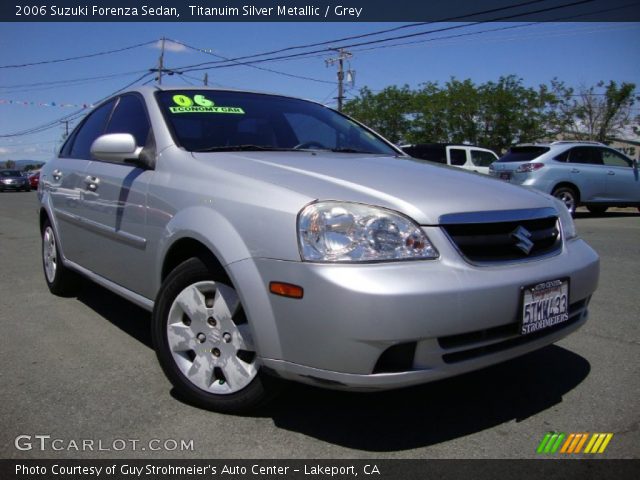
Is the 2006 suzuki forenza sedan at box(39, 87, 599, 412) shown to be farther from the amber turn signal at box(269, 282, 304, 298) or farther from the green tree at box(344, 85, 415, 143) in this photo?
the green tree at box(344, 85, 415, 143)

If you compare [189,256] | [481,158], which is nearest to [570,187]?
[481,158]

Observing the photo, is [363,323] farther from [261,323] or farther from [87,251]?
[87,251]

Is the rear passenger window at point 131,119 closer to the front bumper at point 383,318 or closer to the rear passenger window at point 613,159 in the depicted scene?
the front bumper at point 383,318

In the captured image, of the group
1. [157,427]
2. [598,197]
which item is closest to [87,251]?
[157,427]

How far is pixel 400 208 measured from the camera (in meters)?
2.14

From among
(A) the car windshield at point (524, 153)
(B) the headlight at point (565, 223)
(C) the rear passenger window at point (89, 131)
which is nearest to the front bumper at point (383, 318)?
(B) the headlight at point (565, 223)

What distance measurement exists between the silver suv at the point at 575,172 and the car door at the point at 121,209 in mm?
9566

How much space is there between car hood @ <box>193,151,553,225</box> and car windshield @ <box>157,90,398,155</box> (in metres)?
0.27

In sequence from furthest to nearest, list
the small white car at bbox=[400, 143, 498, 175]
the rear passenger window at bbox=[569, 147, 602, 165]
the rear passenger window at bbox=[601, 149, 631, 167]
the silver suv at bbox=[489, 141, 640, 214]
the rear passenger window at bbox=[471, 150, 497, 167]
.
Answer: the rear passenger window at bbox=[471, 150, 497, 167], the small white car at bbox=[400, 143, 498, 175], the rear passenger window at bbox=[601, 149, 631, 167], the rear passenger window at bbox=[569, 147, 602, 165], the silver suv at bbox=[489, 141, 640, 214]

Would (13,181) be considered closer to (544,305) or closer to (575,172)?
(575,172)

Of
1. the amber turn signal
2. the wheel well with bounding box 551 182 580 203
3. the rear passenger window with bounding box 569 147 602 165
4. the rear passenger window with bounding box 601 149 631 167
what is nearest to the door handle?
the amber turn signal

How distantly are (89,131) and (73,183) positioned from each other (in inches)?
21.4

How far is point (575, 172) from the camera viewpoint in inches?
462

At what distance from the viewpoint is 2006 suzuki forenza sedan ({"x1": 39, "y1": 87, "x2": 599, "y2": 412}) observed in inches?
78.6
